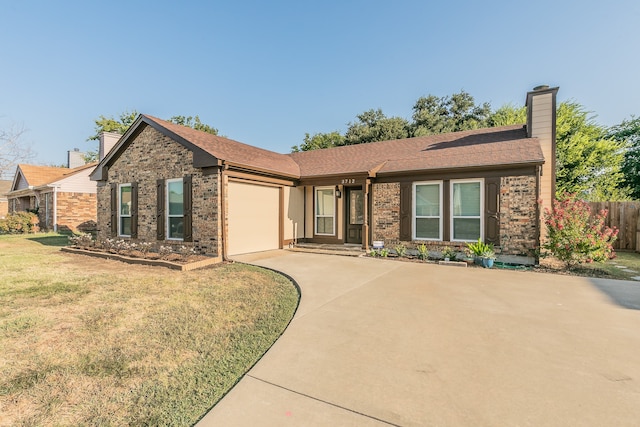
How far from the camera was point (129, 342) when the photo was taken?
3.46 m

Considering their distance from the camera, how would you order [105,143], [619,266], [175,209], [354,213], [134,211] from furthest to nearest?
[105,143] → [354,213] → [134,211] → [175,209] → [619,266]

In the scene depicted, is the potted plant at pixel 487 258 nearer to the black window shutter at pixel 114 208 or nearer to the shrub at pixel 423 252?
the shrub at pixel 423 252

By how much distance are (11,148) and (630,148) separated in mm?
34652

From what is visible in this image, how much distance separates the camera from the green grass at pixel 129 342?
2.36 metres

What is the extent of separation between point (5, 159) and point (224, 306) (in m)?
16.8

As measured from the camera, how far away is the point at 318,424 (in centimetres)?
210

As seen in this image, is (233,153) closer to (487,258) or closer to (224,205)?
(224,205)

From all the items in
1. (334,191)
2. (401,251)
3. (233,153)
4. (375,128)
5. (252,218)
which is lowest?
(401,251)

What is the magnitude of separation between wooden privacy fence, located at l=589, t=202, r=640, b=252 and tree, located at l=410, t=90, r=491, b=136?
672 inches

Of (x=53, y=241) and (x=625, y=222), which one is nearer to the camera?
(x=625, y=222)

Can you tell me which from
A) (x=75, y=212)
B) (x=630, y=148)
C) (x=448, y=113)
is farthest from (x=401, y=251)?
(x=448, y=113)

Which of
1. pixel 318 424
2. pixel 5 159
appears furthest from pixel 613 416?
pixel 5 159

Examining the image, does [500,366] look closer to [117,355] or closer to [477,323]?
[477,323]

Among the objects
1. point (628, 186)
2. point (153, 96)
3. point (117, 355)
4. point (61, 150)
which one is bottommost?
point (117, 355)
